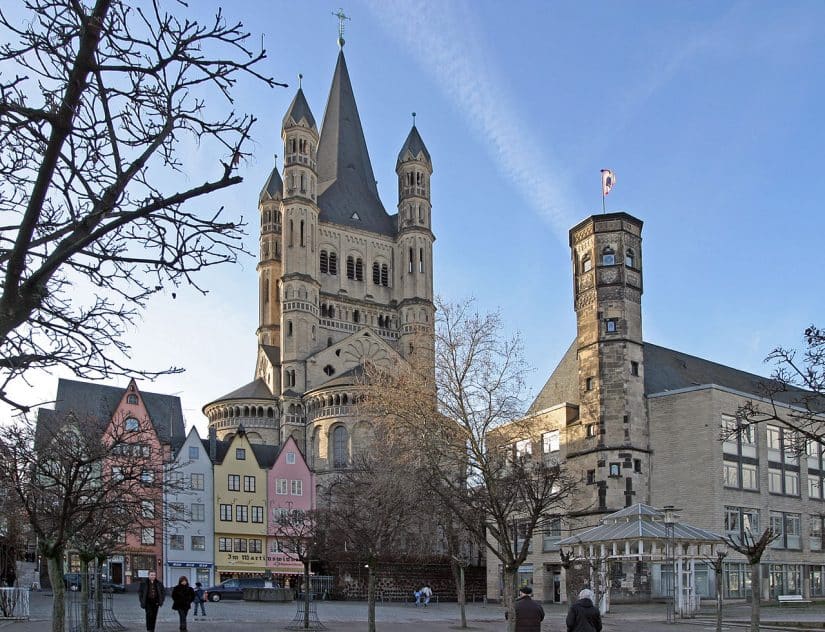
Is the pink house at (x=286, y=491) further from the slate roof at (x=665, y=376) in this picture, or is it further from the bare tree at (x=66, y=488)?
the bare tree at (x=66, y=488)

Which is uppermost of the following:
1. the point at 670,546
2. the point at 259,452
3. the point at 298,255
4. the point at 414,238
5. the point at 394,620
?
the point at 414,238

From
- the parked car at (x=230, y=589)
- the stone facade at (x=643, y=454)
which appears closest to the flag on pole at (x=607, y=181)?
the stone facade at (x=643, y=454)

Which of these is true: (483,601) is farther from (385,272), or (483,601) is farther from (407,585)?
(385,272)

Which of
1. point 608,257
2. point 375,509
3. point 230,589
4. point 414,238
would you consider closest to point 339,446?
point 414,238

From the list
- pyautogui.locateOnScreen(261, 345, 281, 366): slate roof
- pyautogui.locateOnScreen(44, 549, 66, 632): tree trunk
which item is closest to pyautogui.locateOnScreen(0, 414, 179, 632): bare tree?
pyautogui.locateOnScreen(44, 549, 66, 632): tree trunk

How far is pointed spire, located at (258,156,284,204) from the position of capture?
103812mm

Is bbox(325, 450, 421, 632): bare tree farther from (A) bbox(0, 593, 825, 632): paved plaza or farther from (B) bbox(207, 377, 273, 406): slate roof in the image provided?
(B) bbox(207, 377, 273, 406): slate roof

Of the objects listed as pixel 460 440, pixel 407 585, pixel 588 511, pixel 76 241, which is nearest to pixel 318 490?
pixel 407 585

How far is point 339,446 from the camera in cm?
8544

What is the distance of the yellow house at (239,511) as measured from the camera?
68.2m

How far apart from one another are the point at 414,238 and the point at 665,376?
47.9m

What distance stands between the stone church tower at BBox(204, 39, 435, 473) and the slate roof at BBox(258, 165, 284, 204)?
0.11 m

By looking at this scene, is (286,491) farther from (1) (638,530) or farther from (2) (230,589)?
(1) (638,530)

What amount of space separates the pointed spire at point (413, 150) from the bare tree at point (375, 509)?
49810 millimetres
